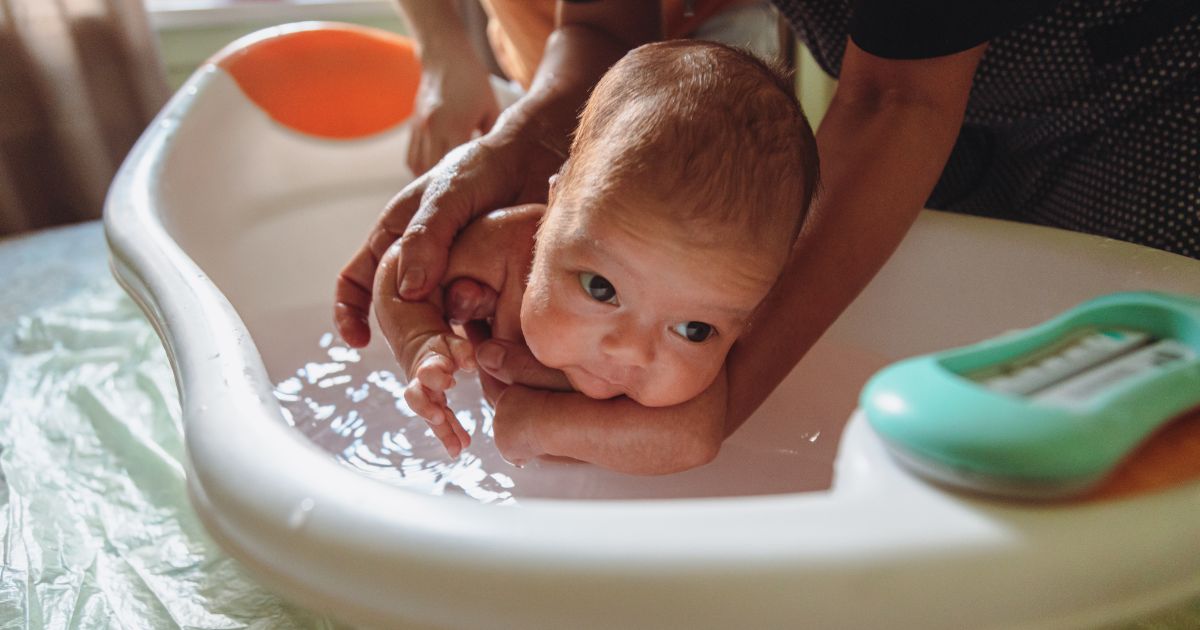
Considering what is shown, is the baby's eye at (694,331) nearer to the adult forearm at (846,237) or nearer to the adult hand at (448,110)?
the adult forearm at (846,237)

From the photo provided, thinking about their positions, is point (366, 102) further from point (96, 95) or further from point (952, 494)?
point (952, 494)

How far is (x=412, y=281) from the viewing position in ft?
2.52

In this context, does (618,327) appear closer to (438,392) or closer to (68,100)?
(438,392)

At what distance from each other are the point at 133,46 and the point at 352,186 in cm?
84

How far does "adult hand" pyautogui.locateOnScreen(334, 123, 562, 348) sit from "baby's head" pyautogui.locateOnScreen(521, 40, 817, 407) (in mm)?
156

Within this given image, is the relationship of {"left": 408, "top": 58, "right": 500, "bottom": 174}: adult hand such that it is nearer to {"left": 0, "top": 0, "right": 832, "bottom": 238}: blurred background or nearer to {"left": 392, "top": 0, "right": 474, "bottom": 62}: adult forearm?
{"left": 392, "top": 0, "right": 474, "bottom": 62}: adult forearm

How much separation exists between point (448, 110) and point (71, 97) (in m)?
1.17

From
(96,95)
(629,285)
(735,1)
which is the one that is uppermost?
(629,285)

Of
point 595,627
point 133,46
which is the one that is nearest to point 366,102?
point 133,46

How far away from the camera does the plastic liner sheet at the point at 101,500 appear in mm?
780

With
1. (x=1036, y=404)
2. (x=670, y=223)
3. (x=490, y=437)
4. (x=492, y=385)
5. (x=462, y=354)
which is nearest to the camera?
(x=1036, y=404)

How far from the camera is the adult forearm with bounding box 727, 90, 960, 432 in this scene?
0.72m

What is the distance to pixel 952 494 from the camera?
16.3 inches

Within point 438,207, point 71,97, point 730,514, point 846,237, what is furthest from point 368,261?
point 71,97
